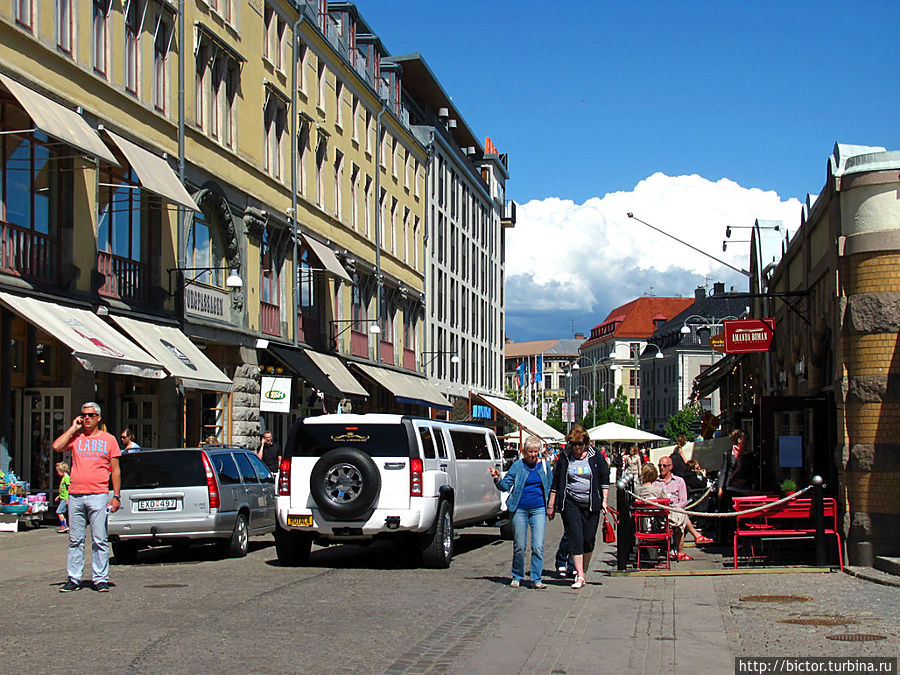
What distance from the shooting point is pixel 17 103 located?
67.6 feet

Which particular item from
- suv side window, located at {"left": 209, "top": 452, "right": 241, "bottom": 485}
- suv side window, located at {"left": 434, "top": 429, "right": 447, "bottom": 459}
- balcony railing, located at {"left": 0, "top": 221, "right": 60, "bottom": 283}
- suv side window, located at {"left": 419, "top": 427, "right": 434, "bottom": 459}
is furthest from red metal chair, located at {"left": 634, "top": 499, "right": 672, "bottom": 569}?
balcony railing, located at {"left": 0, "top": 221, "right": 60, "bottom": 283}

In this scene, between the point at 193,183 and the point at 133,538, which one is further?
the point at 193,183

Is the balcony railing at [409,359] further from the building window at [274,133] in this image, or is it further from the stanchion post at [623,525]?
the stanchion post at [623,525]

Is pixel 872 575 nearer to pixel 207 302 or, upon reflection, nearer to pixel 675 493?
pixel 675 493

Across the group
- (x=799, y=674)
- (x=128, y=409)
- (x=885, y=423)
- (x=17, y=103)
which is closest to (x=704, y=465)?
(x=128, y=409)

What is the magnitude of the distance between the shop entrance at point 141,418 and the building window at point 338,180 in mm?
15479

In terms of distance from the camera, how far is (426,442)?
51.8ft

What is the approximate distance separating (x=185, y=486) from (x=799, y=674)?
10.00 metres

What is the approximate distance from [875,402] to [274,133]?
2355cm

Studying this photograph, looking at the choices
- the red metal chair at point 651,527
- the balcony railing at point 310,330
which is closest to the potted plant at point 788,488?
the red metal chair at point 651,527

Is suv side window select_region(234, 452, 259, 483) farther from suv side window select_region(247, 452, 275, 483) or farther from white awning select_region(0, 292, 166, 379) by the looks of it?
white awning select_region(0, 292, 166, 379)

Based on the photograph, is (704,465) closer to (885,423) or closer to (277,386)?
(277,386)

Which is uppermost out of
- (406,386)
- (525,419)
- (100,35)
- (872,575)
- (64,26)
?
(100,35)

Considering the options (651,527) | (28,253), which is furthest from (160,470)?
(28,253)
